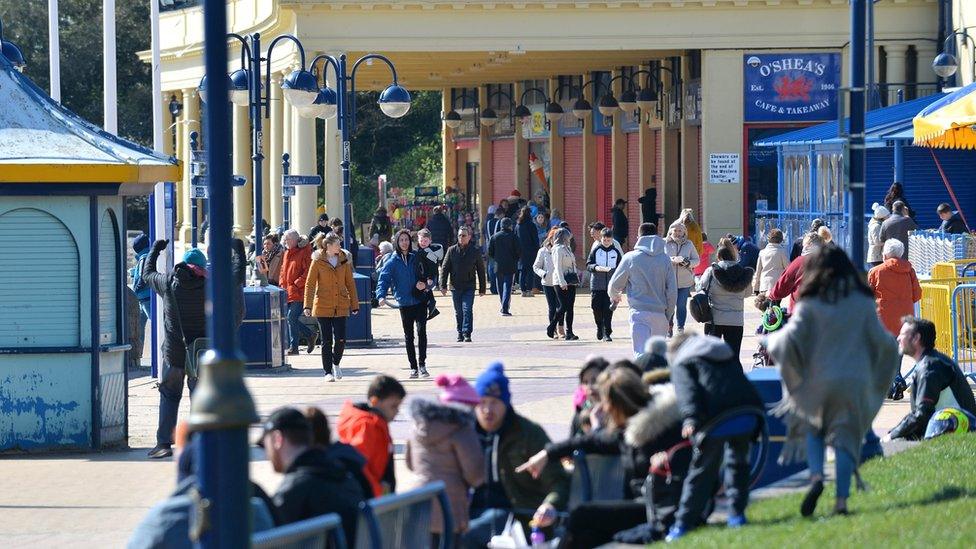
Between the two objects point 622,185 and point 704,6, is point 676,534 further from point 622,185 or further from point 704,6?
point 622,185

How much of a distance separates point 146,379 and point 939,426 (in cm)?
1067

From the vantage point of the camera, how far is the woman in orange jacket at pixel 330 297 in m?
18.1

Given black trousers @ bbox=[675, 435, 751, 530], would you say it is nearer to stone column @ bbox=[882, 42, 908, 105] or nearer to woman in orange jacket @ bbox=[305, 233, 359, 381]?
woman in orange jacket @ bbox=[305, 233, 359, 381]

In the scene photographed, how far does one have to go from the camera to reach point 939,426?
11.6m

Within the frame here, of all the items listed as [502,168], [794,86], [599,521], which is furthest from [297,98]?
[502,168]

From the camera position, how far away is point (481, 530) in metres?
8.38

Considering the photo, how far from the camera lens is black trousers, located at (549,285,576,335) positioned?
22.5 metres

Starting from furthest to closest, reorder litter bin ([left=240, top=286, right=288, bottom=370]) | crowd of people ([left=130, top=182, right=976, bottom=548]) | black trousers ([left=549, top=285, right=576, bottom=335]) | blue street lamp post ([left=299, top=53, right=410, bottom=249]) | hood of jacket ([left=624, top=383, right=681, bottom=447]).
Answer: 1. blue street lamp post ([left=299, top=53, right=410, bottom=249])
2. black trousers ([left=549, top=285, right=576, bottom=335])
3. litter bin ([left=240, top=286, right=288, bottom=370])
4. hood of jacket ([left=624, top=383, right=681, bottom=447])
5. crowd of people ([left=130, top=182, right=976, bottom=548])

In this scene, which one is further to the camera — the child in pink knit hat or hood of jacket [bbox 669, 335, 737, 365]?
the child in pink knit hat

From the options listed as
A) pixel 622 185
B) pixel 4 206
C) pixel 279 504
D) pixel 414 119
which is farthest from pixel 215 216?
pixel 414 119

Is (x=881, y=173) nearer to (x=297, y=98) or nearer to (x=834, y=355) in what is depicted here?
(x=297, y=98)

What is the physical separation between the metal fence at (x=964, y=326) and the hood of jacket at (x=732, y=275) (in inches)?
74.9

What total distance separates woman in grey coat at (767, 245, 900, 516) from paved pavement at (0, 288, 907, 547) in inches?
148

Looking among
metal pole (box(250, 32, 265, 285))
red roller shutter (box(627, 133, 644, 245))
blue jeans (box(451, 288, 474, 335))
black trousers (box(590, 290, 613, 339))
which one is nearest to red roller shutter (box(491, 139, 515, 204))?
red roller shutter (box(627, 133, 644, 245))
